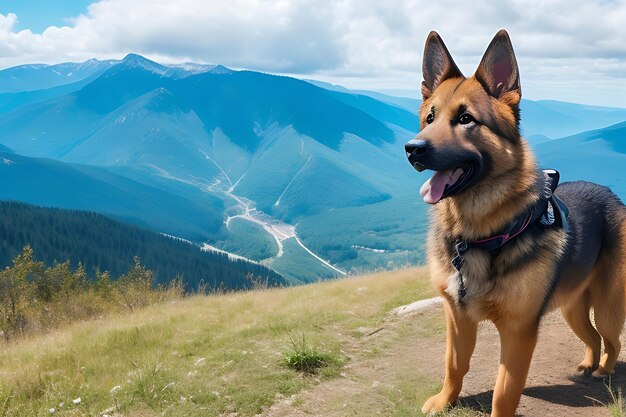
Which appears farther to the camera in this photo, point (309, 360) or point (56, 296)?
point (56, 296)

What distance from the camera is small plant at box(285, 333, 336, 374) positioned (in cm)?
610

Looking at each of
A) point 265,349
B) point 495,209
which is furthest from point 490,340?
point 495,209

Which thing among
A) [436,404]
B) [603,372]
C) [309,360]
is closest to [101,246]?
[309,360]

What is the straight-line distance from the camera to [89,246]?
109 meters

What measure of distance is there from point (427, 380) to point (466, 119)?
11.6 feet

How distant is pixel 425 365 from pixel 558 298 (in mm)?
2528

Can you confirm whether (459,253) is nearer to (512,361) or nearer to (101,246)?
(512,361)

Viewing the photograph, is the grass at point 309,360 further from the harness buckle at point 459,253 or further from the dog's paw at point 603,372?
the dog's paw at point 603,372

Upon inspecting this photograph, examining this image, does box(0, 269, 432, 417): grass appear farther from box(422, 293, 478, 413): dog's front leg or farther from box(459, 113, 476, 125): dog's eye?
box(459, 113, 476, 125): dog's eye

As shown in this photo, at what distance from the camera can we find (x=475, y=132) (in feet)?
12.2

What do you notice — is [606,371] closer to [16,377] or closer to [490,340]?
[490,340]

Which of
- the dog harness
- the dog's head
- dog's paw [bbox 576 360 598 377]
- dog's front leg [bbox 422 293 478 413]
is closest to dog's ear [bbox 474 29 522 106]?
the dog's head

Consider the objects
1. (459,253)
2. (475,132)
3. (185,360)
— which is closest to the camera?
(475,132)

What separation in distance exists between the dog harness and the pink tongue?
67 cm
